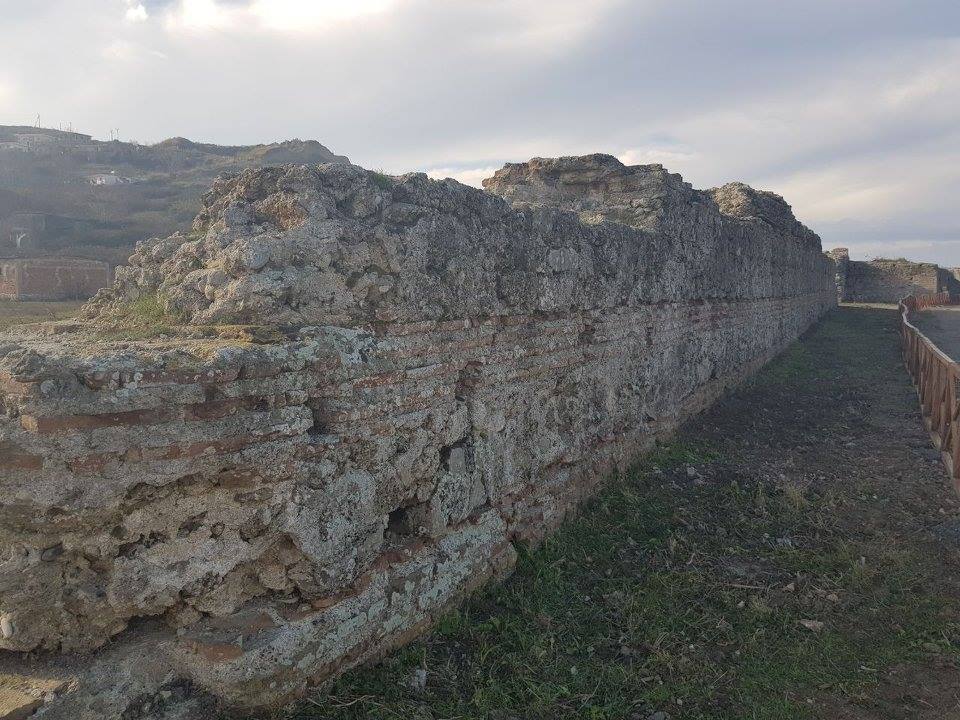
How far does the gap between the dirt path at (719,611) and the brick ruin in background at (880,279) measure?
79.3ft

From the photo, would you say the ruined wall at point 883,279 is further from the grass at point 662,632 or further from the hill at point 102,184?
the grass at point 662,632

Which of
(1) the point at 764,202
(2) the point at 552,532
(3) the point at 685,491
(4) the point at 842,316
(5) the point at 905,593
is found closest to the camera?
(5) the point at 905,593

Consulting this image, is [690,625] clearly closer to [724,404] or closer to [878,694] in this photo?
[878,694]

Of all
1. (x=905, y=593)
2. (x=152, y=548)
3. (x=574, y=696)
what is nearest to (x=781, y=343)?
(x=905, y=593)

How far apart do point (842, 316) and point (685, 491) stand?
1780 cm

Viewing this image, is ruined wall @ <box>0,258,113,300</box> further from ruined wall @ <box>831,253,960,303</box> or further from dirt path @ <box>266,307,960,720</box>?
ruined wall @ <box>831,253,960,303</box>

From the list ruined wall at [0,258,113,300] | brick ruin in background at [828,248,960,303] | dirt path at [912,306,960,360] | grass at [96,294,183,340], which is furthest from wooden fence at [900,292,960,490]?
brick ruin in background at [828,248,960,303]

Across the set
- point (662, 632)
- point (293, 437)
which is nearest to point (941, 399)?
point (662, 632)

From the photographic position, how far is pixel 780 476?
19.7 feet

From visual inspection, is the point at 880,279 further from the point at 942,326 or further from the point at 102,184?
the point at 102,184

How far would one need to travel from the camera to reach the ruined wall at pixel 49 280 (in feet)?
25.5

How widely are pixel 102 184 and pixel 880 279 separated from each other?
3191 cm

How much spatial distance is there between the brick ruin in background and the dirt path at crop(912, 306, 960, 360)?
359 centimetres

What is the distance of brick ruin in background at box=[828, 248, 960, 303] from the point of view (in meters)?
27.1
